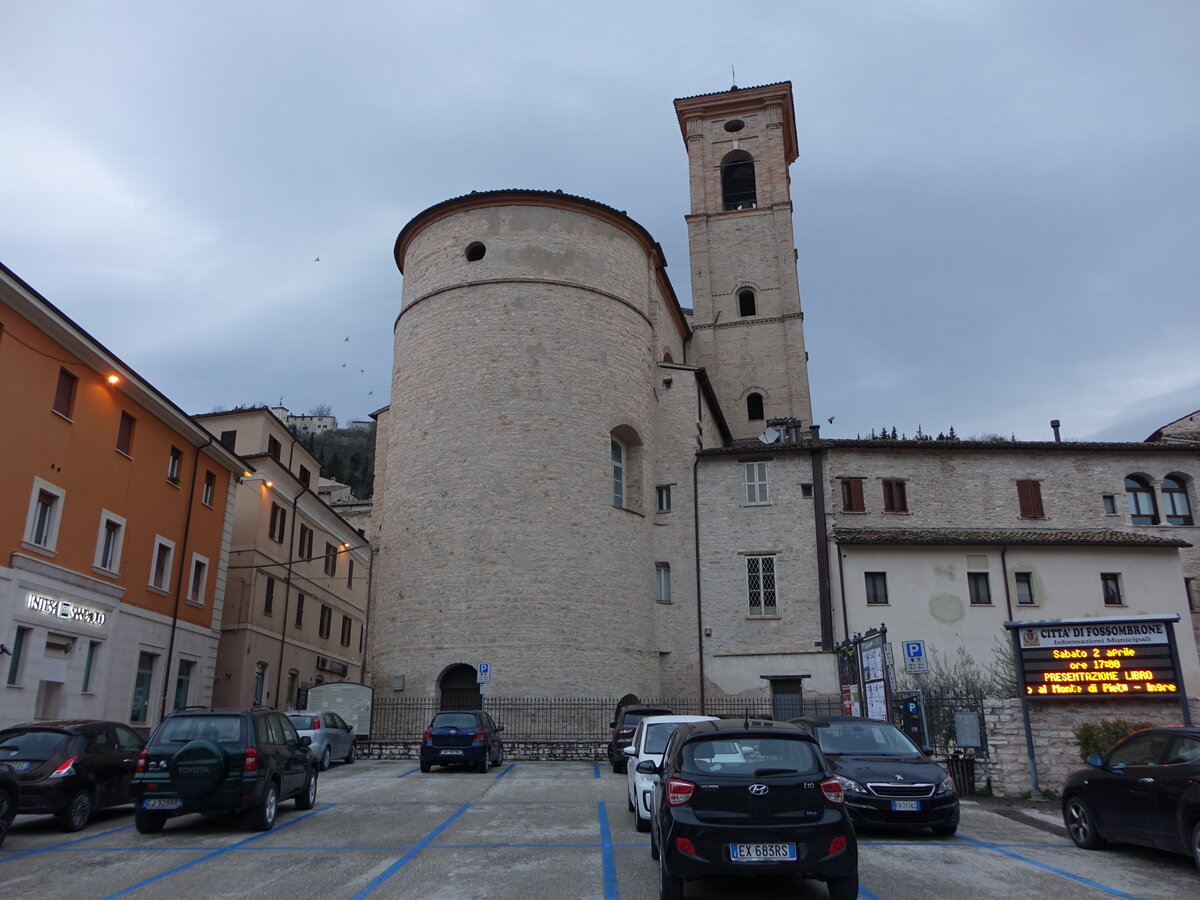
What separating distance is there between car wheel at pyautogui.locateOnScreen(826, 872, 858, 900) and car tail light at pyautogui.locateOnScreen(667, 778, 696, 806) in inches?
47.6

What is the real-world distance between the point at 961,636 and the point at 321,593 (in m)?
24.0

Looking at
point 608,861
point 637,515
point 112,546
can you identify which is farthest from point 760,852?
point 637,515

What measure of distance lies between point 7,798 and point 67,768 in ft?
4.77

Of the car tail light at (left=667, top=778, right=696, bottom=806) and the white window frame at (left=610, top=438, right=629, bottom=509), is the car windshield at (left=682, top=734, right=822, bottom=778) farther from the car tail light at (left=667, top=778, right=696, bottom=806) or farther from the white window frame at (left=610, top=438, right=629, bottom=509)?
the white window frame at (left=610, top=438, right=629, bottom=509)

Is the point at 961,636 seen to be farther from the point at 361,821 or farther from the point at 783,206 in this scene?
the point at 783,206

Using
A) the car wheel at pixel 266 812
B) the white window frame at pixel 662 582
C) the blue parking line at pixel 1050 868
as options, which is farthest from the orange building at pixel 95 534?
the blue parking line at pixel 1050 868

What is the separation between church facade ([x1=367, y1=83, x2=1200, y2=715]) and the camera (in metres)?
26.4

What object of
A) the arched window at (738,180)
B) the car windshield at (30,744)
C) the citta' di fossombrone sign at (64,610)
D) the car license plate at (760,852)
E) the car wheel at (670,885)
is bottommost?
the car wheel at (670,885)

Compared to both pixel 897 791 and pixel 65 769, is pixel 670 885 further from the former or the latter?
pixel 65 769

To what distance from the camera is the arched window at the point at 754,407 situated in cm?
4216

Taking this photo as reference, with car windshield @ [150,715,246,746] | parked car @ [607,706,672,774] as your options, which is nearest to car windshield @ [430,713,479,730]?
parked car @ [607,706,672,774]

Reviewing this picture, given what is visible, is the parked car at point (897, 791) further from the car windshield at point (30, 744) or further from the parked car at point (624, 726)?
the car windshield at point (30, 744)

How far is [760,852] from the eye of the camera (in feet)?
22.1

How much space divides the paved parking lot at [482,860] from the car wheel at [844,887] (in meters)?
0.61
